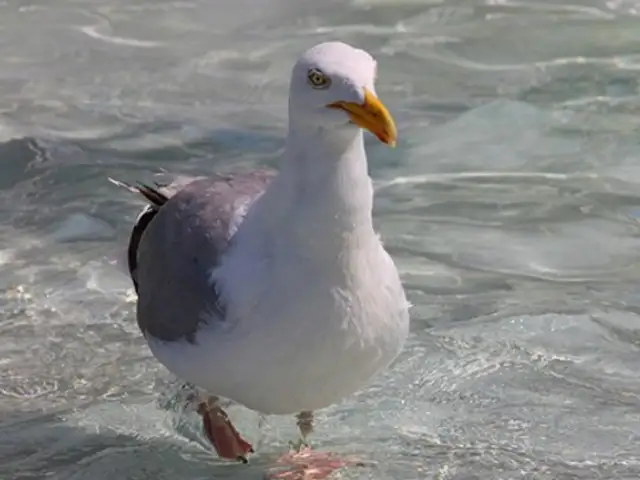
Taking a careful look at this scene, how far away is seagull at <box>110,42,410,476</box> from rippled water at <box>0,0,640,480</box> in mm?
583

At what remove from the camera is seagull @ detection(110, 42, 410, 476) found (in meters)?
3.21

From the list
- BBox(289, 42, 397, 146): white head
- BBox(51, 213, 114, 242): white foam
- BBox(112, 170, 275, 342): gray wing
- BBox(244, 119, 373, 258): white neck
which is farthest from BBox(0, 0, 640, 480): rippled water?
BBox(289, 42, 397, 146): white head

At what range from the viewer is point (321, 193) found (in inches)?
128

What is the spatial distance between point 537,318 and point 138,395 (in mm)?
1438

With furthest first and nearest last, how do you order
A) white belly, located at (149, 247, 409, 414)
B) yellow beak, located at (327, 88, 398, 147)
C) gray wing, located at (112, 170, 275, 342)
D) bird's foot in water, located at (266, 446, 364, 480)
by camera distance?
1. bird's foot in water, located at (266, 446, 364, 480)
2. gray wing, located at (112, 170, 275, 342)
3. white belly, located at (149, 247, 409, 414)
4. yellow beak, located at (327, 88, 398, 147)

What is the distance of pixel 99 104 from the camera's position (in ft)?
23.1

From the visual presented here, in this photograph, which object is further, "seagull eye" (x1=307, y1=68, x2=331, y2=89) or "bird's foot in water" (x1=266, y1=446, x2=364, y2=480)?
"bird's foot in water" (x1=266, y1=446, x2=364, y2=480)

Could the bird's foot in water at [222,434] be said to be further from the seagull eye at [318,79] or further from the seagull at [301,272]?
the seagull eye at [318,79]

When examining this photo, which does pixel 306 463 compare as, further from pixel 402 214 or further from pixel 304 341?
pixel 402 214

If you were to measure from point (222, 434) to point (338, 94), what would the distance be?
4.17 feet

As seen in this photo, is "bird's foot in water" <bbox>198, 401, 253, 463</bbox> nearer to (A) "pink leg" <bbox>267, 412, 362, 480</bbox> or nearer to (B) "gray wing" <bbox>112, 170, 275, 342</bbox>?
(A) "pink leg" <bbox>267, 412, 362, 480</bbox>

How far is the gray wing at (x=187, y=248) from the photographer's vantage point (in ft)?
11.6

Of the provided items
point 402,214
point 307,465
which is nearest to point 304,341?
point 307,465

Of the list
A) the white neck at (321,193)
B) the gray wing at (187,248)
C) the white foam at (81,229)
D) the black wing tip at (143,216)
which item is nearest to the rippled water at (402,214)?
the white foam at (81,229)
